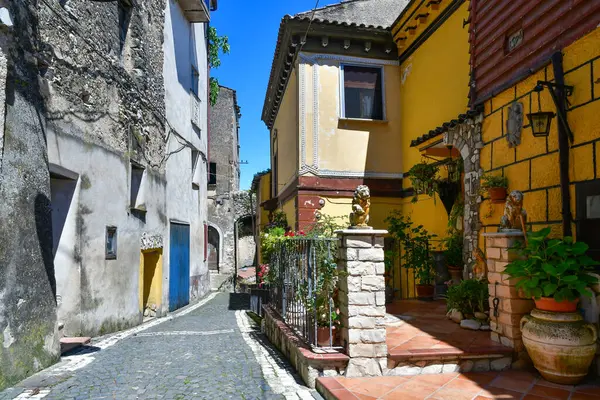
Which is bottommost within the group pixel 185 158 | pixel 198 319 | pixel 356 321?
pixel 198 319

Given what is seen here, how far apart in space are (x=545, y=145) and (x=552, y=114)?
0.41 m

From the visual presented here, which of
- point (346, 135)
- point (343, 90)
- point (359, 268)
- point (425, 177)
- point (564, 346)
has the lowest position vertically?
point (564, 346)

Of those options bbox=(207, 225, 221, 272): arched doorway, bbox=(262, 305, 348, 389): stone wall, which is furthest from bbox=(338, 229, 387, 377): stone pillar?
bbox=(207, 225, 221, 272): arched doorway

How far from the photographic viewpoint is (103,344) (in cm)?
626

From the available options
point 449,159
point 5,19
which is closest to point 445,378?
point 449,159

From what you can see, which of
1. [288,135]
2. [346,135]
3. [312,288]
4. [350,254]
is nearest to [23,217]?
[312,288]

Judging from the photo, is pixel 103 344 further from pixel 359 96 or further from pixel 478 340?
pixel 359 96

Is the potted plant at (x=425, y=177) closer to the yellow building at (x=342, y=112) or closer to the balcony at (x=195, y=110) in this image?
the yellow building at (x=342, y=112)

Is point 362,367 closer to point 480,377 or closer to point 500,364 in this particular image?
point 480,377

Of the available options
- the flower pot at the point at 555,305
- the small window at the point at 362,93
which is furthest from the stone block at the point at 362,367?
the small window at the point at 362,93

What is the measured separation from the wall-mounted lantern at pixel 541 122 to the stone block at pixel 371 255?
2.43 metres

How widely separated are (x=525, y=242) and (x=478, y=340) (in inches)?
48.1

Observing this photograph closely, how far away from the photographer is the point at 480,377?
13.3 feet

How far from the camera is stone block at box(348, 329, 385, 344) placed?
407cm
